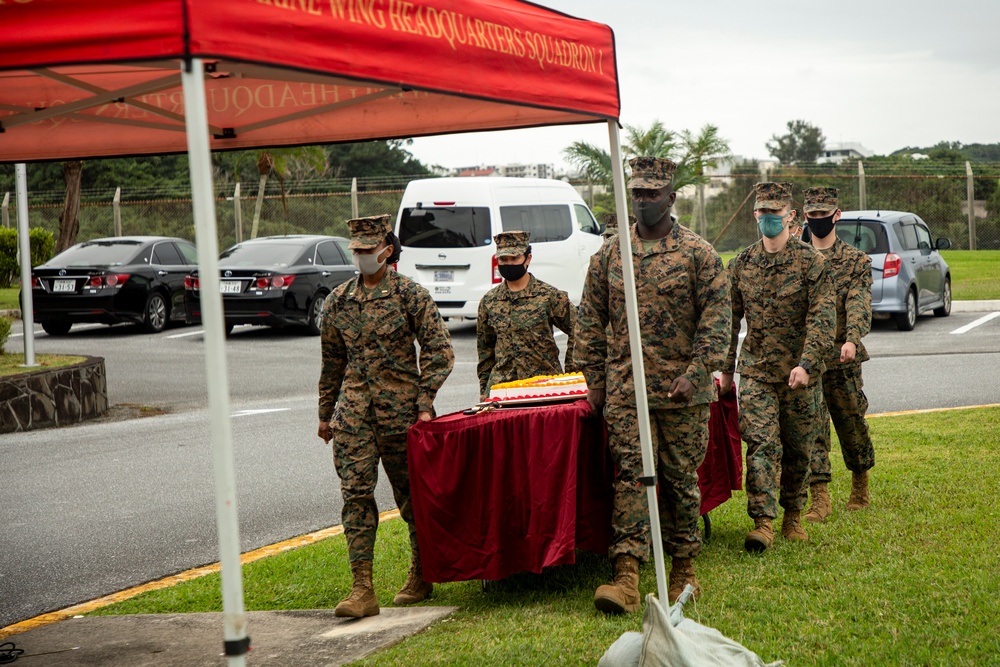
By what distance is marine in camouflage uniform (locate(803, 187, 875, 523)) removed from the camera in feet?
24.3

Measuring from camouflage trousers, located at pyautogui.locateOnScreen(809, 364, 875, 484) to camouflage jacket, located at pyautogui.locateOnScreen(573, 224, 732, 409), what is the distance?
208 cm

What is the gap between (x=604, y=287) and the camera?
5.73m

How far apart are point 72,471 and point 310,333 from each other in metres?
9.32

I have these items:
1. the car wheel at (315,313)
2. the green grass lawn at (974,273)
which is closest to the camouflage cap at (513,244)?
the car wheel at (315,313)

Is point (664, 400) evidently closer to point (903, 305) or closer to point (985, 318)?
point (903, 305)

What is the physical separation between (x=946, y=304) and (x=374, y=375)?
16.1m

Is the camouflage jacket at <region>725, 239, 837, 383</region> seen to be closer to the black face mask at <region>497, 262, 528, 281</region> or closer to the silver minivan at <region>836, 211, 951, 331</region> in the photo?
the black face mask at <region>497, 262, 528, 281</region>

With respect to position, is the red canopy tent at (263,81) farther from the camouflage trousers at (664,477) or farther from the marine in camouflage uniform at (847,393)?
the marine in camouflage uniform at (847,393)

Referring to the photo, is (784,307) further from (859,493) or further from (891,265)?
(891,265)

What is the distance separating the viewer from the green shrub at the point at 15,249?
25.5 metres

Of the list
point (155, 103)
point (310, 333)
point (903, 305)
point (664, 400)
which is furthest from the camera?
point (310, 333)

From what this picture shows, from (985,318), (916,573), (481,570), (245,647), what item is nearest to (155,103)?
(481,570)

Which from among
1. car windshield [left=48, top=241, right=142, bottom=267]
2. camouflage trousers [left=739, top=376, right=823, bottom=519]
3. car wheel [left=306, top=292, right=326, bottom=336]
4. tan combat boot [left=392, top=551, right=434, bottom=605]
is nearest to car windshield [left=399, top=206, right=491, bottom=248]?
car wheel [left=306, top=292, right=326, bottom=336]

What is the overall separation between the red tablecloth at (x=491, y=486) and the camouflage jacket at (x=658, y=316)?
0.29 meters
